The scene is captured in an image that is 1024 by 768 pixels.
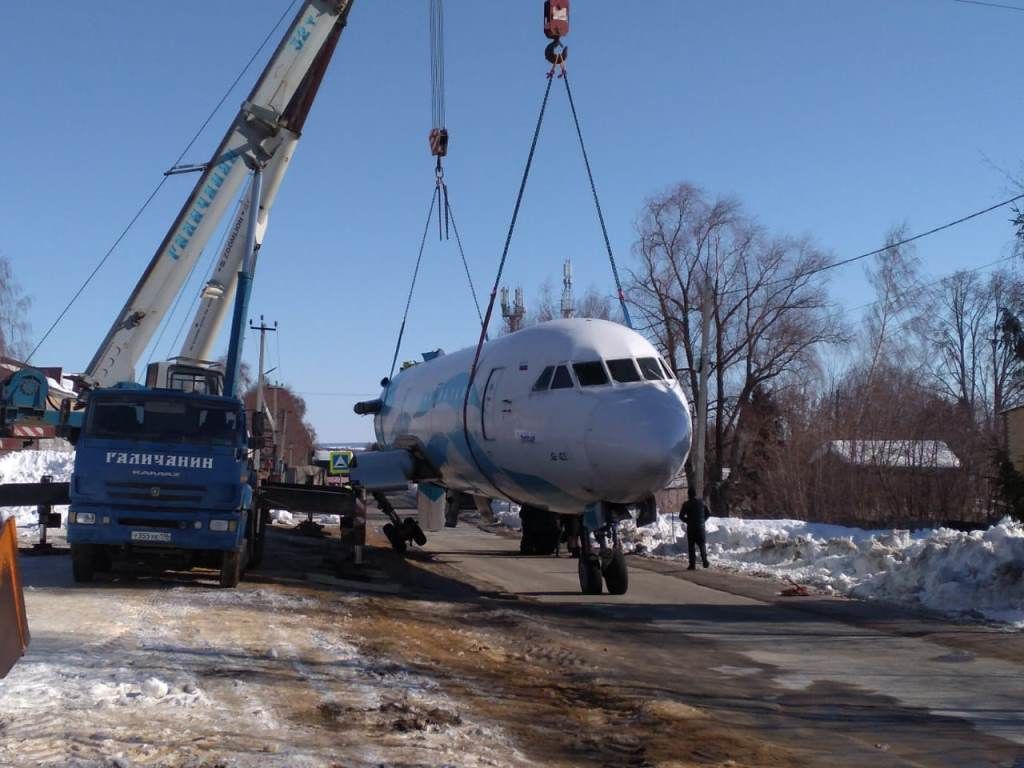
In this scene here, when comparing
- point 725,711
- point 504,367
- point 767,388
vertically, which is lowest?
point 725,711

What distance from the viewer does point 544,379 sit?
14984 mm

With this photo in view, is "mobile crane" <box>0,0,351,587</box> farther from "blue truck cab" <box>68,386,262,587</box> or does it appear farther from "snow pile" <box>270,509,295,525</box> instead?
"snow pile" <box>270,509,295,525</box>

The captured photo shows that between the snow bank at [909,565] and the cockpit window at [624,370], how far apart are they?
5185 mm

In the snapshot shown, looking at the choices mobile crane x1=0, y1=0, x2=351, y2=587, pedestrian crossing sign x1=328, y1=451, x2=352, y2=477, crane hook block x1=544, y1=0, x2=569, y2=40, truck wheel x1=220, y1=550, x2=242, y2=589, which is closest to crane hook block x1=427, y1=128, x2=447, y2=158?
mobile crane x1=0, y1=0, x2=351, y2=587

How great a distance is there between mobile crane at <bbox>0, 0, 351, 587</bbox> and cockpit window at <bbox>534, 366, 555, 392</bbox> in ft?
12.9

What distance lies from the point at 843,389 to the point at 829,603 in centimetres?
3262

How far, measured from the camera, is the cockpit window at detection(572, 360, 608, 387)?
1424cm

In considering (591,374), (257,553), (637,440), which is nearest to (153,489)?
(257,553)

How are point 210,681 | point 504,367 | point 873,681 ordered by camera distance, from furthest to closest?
point 504,367
point 873,681
point 210,681

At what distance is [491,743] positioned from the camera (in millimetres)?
6461

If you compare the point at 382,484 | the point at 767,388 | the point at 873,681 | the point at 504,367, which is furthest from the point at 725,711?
the point at 767,388

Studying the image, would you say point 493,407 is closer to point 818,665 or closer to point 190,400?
point 190,400

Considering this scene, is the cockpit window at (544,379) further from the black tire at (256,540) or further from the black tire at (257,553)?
the black tire at (257,553)

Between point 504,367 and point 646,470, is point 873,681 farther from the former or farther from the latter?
point 504,367
